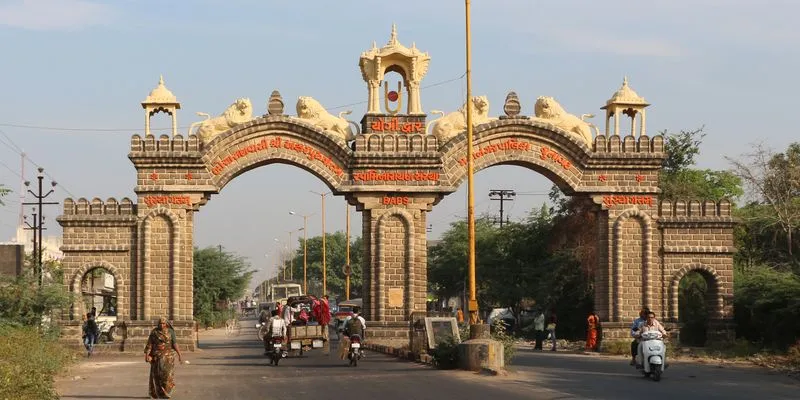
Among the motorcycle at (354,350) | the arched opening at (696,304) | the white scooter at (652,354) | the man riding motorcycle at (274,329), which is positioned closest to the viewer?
the white scooter at (652,354)

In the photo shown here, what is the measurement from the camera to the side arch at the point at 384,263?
37.6 m

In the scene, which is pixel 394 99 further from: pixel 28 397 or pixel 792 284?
pixel 28 397

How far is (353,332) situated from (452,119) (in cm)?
1050

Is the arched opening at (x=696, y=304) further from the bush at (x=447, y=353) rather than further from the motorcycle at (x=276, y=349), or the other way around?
the motorcycle at (x=276, y=349)

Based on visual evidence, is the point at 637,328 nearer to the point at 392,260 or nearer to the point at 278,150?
the point at 392,260

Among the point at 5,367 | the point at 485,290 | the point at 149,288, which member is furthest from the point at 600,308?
the point at 5,367

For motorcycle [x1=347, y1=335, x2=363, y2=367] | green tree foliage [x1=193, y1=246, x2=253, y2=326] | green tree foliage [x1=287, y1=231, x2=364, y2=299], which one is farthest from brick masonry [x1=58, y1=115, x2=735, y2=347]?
green tree foliage [x1=287, y1=231, x2=364, y2=299]

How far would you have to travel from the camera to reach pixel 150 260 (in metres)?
37.3

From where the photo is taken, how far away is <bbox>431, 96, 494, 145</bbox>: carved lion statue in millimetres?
37875

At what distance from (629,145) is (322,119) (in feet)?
31.4

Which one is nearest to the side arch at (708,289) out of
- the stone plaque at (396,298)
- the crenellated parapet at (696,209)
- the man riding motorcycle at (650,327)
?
the crenellated parapet at (696,209)

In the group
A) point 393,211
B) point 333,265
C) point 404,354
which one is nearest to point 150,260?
point 393,211

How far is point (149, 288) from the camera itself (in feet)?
122

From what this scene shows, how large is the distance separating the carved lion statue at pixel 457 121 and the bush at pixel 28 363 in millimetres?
13360
